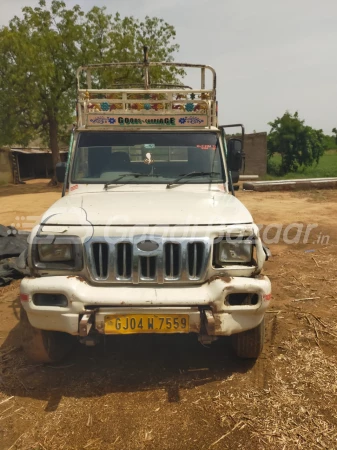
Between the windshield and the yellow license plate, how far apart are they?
1647 mm

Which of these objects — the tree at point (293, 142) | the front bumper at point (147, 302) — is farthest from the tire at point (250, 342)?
the tree at point (293, 142)

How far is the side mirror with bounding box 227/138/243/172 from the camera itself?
4.30m

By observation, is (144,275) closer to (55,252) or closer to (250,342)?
(55,252)

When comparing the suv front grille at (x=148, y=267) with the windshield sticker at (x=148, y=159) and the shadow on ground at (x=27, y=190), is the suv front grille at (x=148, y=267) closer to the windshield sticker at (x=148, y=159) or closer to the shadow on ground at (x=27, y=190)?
the windshield sticker at (x=148, y=159)

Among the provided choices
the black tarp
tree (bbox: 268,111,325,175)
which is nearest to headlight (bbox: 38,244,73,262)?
the black tarp

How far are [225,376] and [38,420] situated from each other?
1436mm

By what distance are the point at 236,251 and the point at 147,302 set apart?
764 millimetres

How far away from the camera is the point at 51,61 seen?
61.4 ft

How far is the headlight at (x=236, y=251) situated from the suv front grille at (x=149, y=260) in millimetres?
115

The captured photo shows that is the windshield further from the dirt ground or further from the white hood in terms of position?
the dirt ground

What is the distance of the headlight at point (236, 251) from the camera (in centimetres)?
292

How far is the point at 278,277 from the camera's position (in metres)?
5.60

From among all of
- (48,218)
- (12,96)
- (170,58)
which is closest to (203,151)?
(48,218)

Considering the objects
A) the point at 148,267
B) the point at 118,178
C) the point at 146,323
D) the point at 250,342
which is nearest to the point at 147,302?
the point at 146,323
